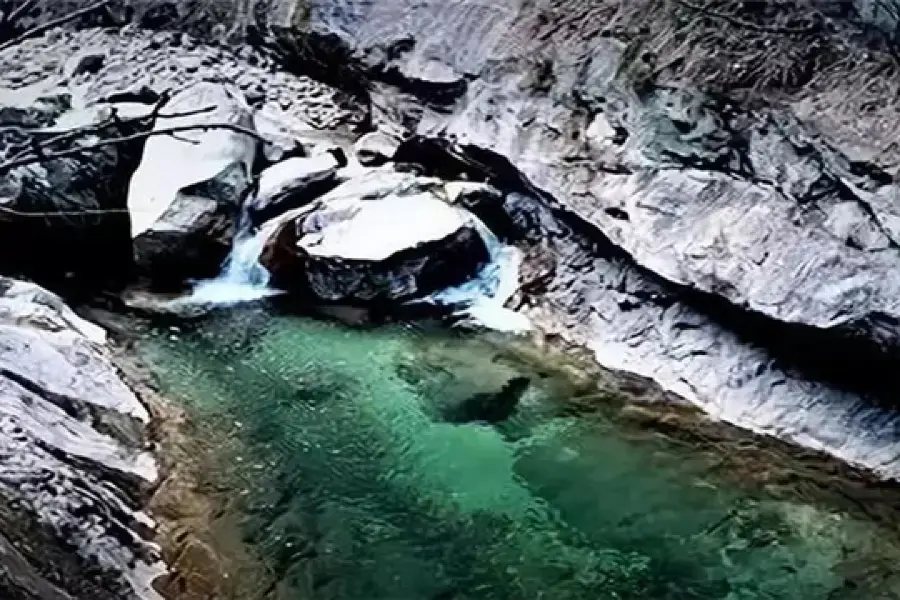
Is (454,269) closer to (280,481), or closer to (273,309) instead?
(273,309)

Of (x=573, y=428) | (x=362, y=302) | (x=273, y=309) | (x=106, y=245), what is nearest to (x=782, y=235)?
(x=573, y=428)

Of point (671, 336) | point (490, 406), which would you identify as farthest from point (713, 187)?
point (490, 406)

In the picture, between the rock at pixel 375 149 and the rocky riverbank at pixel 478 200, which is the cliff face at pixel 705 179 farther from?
the rock at pixel 375 149

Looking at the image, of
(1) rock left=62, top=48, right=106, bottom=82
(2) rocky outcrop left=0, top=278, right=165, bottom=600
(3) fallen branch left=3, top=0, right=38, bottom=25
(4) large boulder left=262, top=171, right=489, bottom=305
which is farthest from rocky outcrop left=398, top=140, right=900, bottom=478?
(3) fallen branch left=3, top=0, right=38, bottom=25

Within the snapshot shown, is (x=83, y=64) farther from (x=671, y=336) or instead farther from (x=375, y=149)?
(x=671, y=336)

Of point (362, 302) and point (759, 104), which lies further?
point (362, 302)
